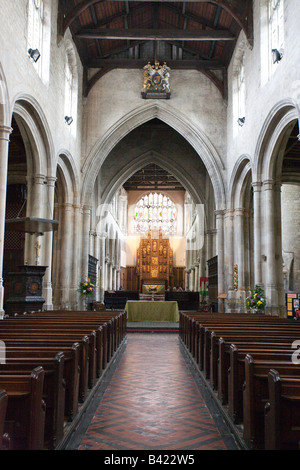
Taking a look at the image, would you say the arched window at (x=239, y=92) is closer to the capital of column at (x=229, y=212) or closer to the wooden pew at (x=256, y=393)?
the capital of column at (x=229, y=212)

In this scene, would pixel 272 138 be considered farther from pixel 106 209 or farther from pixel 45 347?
pixel 106 209

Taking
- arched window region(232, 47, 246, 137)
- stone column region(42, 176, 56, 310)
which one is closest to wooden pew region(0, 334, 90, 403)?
stone column region(42, 176, 56, 310)

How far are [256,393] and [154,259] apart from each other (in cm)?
3338

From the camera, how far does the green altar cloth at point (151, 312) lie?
16.7m

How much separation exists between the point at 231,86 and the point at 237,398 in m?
15.7

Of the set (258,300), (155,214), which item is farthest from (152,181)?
(258,300)

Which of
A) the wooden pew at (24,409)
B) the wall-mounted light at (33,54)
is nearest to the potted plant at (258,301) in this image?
the wall-mounted light at (33,54)

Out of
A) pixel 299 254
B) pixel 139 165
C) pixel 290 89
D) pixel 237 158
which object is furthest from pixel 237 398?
pixel 139 165

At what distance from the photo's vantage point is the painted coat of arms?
1789 centimetres

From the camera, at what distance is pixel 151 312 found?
16.8 meters

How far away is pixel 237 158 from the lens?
16.1 metres

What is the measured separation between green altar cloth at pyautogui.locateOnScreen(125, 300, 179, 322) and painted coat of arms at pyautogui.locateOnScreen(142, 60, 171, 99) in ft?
27.7

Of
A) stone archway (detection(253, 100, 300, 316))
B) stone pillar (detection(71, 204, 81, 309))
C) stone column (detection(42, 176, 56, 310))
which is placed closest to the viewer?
stone archway (detection(253, 100, 300, 316))

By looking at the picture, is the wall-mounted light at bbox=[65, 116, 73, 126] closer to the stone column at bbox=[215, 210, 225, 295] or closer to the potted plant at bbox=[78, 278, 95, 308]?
the potted plant at bbox=[78, 278, 95, 308]
